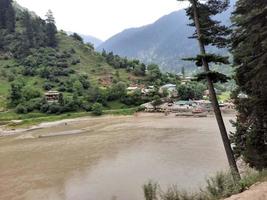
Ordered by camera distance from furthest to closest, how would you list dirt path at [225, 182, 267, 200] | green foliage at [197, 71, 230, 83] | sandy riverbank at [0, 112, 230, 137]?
sandy riverbank at [0, 112, 230, 137] → green foliage at [197, 71, 230, 83] → dirt path at [225, 182, 267, 200]

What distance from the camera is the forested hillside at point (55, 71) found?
10219 cm

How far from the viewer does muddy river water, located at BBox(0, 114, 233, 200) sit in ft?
101

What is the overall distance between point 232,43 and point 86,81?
98.8 metres

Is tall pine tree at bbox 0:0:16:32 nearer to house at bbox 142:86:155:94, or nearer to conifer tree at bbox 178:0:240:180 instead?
house at bbox 142:86:155:94

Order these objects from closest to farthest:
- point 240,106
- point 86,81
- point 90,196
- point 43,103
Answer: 1. point 240,106
2. point 90,196
3. point 43,103
4. point 86,81

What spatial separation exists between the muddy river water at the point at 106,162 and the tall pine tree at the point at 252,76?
860 cm

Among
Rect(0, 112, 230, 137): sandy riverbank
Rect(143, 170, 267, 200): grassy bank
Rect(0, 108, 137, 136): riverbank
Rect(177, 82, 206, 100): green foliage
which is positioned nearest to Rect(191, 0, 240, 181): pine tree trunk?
Rect(143, 170, 267, 200): grassy bank

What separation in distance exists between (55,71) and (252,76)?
352ft

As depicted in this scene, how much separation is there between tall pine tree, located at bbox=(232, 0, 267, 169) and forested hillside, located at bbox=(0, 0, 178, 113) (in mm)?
81040

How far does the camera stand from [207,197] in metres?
15.6

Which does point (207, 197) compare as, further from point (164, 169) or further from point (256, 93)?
point (164, 169)

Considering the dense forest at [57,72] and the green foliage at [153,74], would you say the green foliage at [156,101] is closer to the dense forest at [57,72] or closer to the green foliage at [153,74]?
the dense forest at [57,72]

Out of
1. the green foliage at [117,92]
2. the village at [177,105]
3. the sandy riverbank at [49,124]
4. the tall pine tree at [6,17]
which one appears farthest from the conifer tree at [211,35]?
the tall pine tree at [6,17]

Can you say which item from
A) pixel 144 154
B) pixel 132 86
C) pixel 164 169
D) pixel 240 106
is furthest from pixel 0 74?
pixel 240 106
